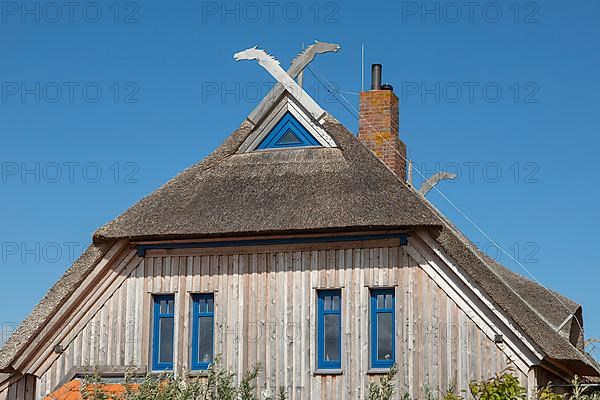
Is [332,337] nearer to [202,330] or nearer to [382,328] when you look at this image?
[382,328]

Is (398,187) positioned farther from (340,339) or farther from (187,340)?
(187,340)

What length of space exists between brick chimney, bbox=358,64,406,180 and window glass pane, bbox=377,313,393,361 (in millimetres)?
4984

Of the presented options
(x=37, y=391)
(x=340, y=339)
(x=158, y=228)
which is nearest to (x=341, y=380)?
(x=340, y=339)

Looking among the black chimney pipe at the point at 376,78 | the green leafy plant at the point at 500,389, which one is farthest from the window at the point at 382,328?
the black chimney pipe at the point at 376,78

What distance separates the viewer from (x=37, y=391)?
19.0 metres

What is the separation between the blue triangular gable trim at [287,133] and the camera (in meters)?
19.6

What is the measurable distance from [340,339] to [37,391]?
5.68m

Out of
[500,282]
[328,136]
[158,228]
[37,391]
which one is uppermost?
[328,136]

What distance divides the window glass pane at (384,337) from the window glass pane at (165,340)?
371 cm

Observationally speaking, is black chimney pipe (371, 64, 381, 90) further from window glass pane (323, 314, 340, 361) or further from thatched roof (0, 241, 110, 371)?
thatched roof (0, 241, 110, 371)

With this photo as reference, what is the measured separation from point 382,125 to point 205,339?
6414 millimetres

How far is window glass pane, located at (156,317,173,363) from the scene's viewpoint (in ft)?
60.7

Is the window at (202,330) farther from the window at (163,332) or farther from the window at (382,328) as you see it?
the window at (382,328)

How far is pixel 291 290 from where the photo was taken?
18000 millimetres
